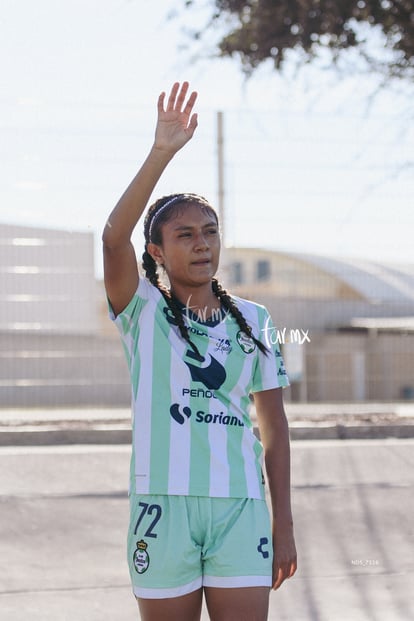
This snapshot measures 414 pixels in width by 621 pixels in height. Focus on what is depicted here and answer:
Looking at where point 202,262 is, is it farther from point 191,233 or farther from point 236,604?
point 236,604

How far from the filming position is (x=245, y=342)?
111 inches

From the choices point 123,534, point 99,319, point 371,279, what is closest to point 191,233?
point 123,534

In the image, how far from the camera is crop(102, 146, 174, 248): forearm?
2.68 meters

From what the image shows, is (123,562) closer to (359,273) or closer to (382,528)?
(382,528)

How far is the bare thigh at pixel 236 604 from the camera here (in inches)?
102

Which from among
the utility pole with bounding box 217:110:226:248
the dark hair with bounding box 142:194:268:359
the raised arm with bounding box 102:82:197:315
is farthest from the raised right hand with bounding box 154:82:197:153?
the utility pole with bounding box 217:110:226:248

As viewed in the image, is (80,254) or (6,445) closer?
(6,445)

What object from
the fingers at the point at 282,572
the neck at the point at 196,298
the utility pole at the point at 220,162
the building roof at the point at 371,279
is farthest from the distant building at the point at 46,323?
the fingers at the point at 282,572

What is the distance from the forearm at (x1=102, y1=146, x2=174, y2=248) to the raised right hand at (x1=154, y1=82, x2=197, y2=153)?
37mm

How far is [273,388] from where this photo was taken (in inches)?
115

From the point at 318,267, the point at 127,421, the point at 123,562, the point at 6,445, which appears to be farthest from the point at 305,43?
the point at 318,267

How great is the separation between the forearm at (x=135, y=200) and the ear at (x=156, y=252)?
0.22 m

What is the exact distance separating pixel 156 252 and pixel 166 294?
→ 13 centimetres

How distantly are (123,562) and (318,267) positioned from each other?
36.3ft
